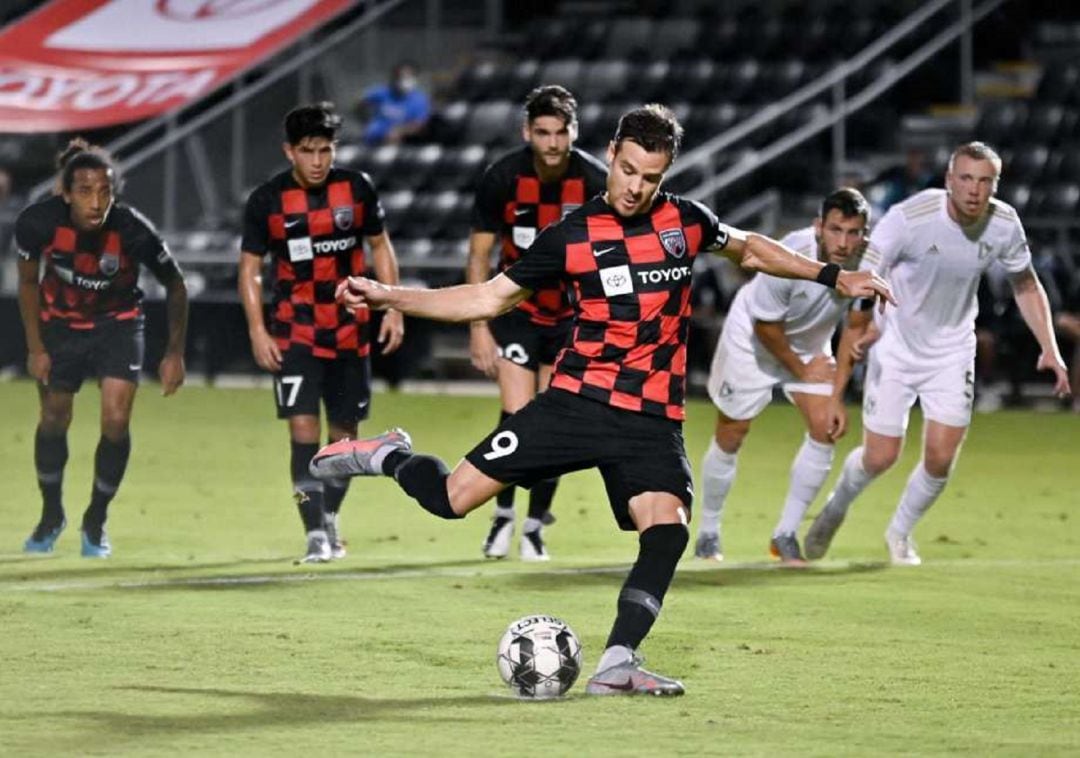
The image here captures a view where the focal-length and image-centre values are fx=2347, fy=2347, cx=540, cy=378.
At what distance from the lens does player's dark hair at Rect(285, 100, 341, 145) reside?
10406mm

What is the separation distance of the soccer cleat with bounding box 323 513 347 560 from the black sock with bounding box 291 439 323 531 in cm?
16

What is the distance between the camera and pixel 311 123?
10.4 metres

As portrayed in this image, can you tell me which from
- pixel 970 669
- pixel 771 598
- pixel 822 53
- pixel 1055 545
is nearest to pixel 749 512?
pixel 1055 545

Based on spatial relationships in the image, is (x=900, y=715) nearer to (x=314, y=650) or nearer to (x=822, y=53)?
(x=314, y=650)

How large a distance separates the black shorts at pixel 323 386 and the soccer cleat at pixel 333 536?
49cm

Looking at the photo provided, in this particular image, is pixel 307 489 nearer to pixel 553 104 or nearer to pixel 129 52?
pixel 553 104

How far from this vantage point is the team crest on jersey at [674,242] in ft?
24.7

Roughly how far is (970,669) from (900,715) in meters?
1.03

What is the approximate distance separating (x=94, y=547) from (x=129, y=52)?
44.8 ft

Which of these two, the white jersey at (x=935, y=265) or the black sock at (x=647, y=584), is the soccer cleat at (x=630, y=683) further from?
the white jersey at (x=935, y=265)

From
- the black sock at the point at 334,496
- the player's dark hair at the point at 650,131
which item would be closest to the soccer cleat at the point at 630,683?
the player's dark hair at the point at 650,131

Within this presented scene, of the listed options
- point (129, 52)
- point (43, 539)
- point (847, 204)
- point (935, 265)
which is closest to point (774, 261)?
point (847, 204)

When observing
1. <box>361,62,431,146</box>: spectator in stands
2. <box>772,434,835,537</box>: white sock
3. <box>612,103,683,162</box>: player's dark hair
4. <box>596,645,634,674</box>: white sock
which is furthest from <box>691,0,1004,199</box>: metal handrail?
<box>596,645,634,674</box>: white sock

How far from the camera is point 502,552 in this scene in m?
11.1
